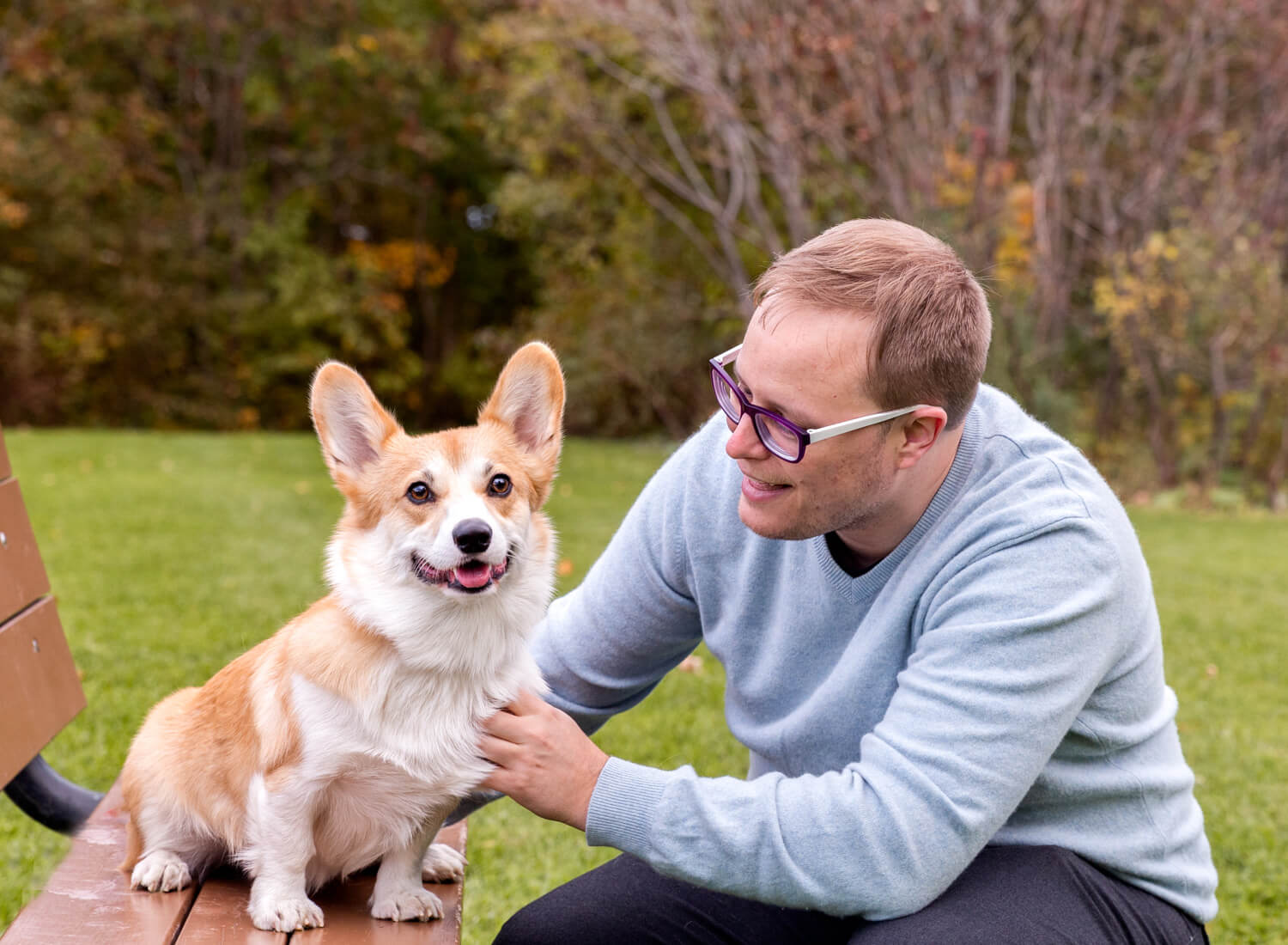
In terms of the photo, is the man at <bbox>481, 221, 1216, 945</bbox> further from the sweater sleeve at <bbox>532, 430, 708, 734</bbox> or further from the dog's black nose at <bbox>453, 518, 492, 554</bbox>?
the dog's black nose at <bbox>453, 518, 492, 554</bbox>

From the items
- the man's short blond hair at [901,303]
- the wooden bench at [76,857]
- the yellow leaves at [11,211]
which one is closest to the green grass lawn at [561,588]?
the wooden bench at [76,857]

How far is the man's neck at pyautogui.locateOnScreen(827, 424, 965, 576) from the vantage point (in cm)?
199

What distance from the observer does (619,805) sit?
1.80m

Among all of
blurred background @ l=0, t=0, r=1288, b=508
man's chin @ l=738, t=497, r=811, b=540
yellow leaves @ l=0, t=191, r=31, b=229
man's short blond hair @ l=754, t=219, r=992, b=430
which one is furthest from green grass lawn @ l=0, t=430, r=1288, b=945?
yellow leaves @ l=0, t=191, r=31, b=229

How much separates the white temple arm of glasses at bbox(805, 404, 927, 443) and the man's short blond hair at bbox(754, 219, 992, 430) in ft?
0.04

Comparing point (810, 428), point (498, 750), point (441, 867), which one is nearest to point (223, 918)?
point (441, 867)

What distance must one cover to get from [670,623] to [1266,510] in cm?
1085

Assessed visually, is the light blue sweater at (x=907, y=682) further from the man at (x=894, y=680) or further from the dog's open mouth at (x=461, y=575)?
the dog's open mouth at (x=461, y=575)

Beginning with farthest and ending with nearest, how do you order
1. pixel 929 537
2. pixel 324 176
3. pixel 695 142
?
pixel 324 176 → pixel 695 142 → pixel 929 537

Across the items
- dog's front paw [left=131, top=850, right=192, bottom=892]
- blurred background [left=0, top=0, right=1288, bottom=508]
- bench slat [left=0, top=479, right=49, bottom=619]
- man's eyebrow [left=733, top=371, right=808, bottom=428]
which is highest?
man's eyebrow [left=733, top=371, right=808, bottom=428]

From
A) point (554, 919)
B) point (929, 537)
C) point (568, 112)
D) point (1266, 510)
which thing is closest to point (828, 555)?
point (929, 537)

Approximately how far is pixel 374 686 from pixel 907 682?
782mm

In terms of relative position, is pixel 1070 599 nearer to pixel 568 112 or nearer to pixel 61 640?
pixel 61 640

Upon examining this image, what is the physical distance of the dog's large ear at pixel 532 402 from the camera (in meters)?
2.10
